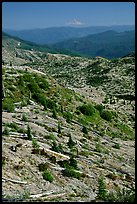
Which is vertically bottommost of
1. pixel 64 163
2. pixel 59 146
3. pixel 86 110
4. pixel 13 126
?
pixel 64 163

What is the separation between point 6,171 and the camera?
15109mm

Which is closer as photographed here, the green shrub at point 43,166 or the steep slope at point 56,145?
the steep slope at point 56,145

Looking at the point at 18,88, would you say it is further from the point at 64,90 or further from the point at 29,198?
the point at 29,198

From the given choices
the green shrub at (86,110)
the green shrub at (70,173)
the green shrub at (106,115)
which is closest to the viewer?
the green shrub at (70,173)

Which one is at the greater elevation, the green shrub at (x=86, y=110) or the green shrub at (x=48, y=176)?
the green shrub at (x=86, y=110)

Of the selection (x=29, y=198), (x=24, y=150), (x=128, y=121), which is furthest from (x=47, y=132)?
(x=128, y=121)

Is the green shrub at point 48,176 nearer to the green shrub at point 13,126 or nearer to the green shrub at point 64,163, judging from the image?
the green shrub at point 64,163

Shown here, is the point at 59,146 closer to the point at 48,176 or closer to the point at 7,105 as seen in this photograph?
the point at 48,176

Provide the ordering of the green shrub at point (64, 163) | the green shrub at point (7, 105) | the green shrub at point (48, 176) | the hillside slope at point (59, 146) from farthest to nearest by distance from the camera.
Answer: the green shrub at point (7, 105) < the green shrub at point (64, 163) < the green shrub at point (48, 176) < the hillside slope at point (59, 146)

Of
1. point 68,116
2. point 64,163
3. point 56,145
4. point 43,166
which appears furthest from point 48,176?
point 68,116

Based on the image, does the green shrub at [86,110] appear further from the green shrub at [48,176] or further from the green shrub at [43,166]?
the green shrub at [48,176]

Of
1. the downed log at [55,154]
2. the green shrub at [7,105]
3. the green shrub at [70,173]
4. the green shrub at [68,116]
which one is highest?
the green shrub at [7,105]

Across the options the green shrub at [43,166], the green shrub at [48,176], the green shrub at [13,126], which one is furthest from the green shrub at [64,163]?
the green shrub at [13,126]

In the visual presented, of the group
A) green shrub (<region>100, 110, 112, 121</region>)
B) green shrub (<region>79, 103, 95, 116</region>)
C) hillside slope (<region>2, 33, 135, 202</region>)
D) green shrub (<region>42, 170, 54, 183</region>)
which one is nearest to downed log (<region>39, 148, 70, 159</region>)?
hillside slope (<region>2, 33, 135, 202</region>)
